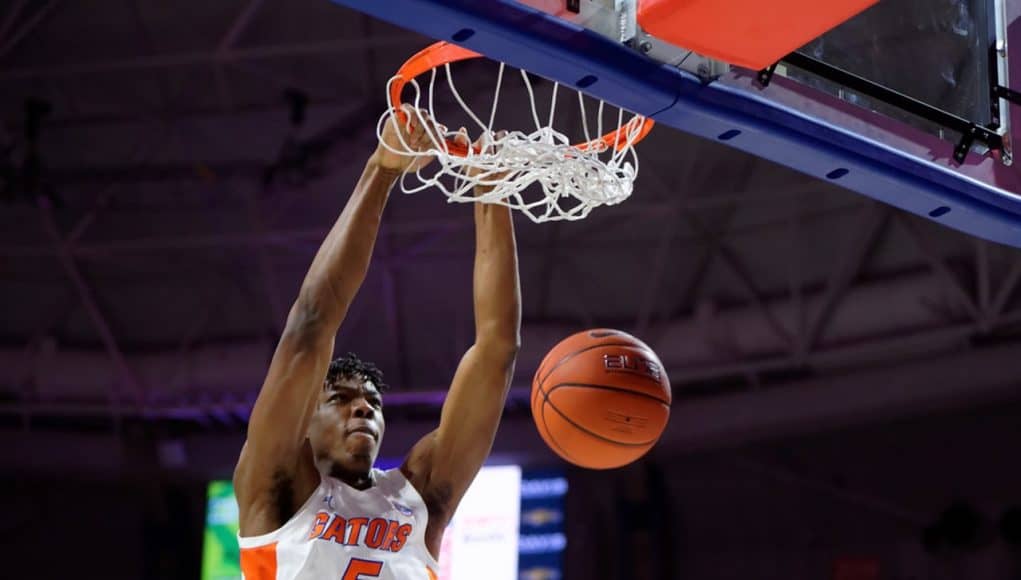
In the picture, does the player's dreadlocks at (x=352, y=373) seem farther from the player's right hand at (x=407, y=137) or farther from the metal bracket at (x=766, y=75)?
the metal bracket at (x=766, y=75)

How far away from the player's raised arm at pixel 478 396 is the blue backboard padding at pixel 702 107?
0.69 meters

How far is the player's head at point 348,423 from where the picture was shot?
333 centimetres

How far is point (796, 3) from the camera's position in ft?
9.14

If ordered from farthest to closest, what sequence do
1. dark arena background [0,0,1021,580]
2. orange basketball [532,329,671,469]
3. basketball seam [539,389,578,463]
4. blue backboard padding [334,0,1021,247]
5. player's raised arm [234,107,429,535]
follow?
dark arena background [0,0,1021,580] → basketball seam [539,389,578,463] → orange basketball [532,329,671,469] → player's raised arm [234,107,429,535] → blue backboard padding [334,0,1021,247]

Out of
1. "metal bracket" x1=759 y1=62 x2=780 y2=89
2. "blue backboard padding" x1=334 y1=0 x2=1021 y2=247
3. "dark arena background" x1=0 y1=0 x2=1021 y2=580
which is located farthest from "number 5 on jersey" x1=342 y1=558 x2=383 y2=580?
"dark arena background" x1=0 y1=0 x2=1021 y2=580

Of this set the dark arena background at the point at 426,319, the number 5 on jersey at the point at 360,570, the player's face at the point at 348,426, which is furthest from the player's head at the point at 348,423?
the dark arena background at the point at 426,319

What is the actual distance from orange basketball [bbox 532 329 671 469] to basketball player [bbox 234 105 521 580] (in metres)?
0.49

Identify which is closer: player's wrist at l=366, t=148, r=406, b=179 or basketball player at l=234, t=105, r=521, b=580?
basketball player at l=234, t=105, r=521, b=580

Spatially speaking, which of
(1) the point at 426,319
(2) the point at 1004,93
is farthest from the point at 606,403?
(1) the point at 426,319

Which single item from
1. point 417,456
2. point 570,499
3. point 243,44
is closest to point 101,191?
point 243,44

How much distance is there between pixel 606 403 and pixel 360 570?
3.63 ft

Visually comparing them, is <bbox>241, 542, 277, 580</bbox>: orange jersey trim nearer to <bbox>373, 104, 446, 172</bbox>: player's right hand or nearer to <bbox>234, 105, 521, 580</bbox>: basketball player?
<bbox>234, 105, 521, 580</bbox>: basketball player

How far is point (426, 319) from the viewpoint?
12.2 metres

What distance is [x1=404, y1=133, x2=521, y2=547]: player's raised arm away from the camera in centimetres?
347
